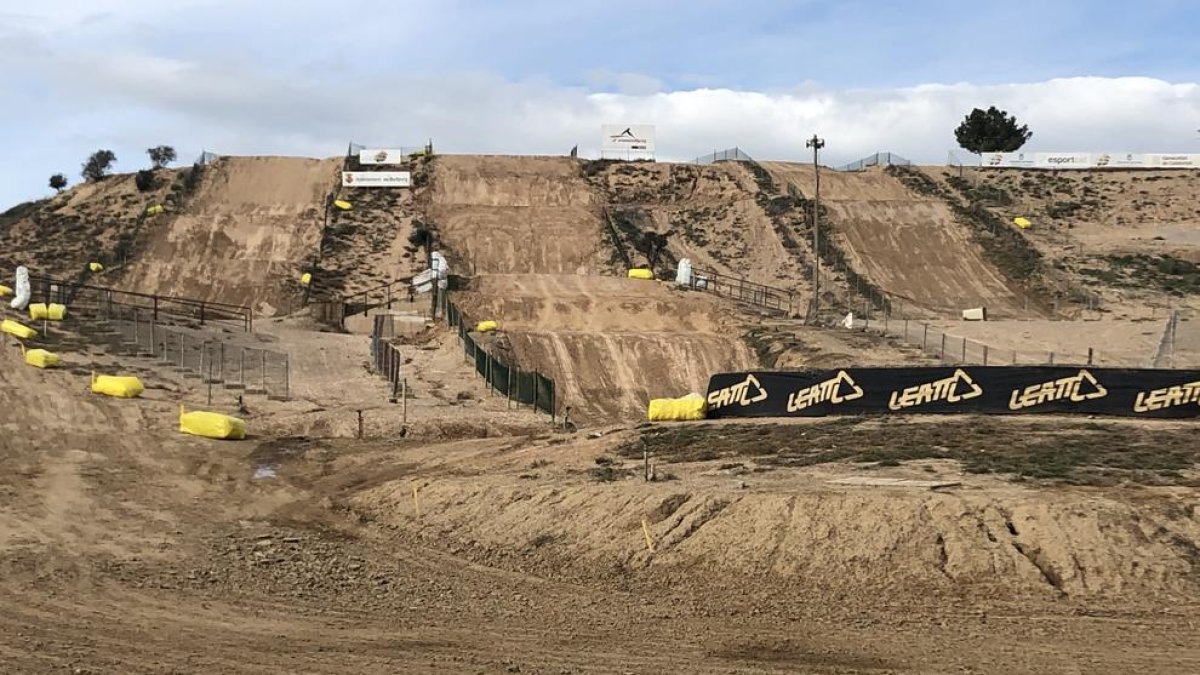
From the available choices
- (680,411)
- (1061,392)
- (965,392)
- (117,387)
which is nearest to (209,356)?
(117,387)

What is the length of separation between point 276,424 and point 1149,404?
71.7ft

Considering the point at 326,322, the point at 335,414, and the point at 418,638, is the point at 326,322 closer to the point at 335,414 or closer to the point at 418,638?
the point at 335,414

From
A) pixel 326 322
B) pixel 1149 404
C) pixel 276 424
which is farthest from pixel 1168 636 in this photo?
pixel 326 322

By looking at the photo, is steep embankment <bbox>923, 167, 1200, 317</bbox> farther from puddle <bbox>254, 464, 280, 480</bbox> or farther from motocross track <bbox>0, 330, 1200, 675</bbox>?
puddle <bbox>254, 464, 280, 480</bbox>

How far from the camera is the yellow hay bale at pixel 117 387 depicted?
94.0 ft

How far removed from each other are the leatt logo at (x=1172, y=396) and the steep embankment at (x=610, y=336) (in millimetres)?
17136

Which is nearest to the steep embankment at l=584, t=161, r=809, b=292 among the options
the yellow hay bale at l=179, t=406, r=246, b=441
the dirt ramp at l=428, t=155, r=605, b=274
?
the dirt ramp at l=428, t=155, r=605, b=274

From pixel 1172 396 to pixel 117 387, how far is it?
27740 millimetres

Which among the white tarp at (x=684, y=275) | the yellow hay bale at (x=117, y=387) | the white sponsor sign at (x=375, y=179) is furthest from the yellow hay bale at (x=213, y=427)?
the white sponsor sign at (x=375, y=179)

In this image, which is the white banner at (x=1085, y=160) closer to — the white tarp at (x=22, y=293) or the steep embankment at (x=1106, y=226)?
the steep embankment at (x=1106, y=226)

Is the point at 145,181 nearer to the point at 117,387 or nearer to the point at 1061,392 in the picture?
the point at 117,387

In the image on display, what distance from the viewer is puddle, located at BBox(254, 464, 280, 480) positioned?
70.7ft

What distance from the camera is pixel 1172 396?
22109 mm

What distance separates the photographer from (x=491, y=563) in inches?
574
